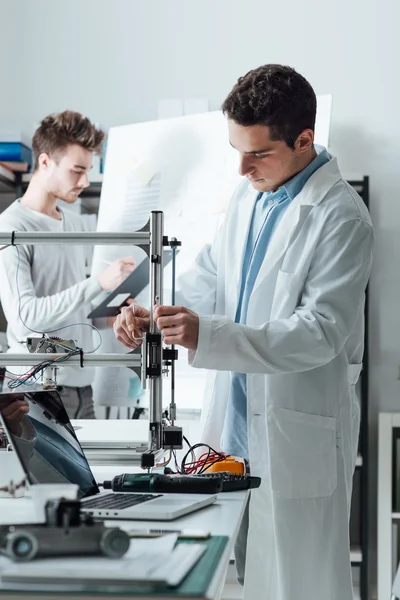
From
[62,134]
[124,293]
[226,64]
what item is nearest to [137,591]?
[124,293]

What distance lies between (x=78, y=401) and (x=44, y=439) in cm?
156

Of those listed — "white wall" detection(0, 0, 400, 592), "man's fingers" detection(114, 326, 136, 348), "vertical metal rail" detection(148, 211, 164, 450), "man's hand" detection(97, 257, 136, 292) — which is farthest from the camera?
"white wall" detection(0, 0, 400, 592)

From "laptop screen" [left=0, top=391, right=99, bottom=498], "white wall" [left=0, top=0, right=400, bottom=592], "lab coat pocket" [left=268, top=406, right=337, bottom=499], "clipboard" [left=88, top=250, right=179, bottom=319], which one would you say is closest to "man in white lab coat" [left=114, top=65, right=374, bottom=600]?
"lab coat pocket" [left=268, top=406, right=337, bottom=499]

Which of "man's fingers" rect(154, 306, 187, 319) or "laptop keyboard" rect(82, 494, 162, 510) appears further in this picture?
"man's fingers" rect(154, 306, 187, 319)

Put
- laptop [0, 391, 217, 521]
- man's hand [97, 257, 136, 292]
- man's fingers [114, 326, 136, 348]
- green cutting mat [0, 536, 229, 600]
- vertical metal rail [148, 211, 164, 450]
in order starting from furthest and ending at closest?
man's hand [97, 257, 136, 292] → man's fingers [114, 326, 136, 348] → vertical metal rail [148, 211, 164, 450] → laptop [0, 391, 217, 521] → green cutting mat [0, 536, 229, 600]

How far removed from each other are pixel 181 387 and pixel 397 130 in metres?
1.51

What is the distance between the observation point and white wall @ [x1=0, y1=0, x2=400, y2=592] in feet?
11.2

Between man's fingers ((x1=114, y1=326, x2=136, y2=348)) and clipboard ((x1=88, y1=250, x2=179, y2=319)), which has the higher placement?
clipboard ((x1=88, y1=250, x2=179, y2=319))

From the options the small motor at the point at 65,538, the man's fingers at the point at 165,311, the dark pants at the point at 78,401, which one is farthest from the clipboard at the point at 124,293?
the small motor at the point at 65,538

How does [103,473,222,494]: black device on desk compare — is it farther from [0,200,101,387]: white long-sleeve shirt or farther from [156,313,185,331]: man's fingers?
[0,200,101,387]: white long-sleeve shirt

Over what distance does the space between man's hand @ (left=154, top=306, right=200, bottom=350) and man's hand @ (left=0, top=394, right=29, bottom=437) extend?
29 centimetres

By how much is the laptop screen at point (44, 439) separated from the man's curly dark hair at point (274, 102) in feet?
2.30

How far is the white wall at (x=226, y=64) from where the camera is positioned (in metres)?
3.43

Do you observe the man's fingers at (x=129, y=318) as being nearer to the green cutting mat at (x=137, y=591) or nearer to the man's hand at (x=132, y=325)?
the man's hand at (x=132, y=325)
